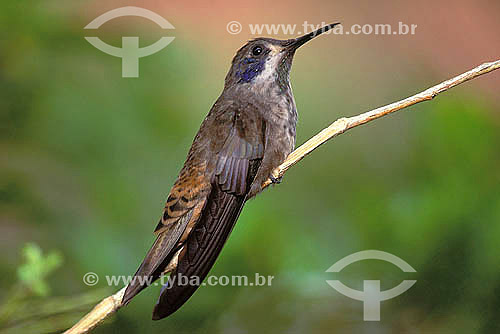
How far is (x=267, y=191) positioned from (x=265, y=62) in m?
0.67

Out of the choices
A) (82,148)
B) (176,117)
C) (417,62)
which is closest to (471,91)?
(417,62)

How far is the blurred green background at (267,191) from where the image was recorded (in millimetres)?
1557

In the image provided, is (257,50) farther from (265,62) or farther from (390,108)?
(390,108)

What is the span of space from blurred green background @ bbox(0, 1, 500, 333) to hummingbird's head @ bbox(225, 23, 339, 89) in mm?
383

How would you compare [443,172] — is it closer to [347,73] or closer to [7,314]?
[347,73]

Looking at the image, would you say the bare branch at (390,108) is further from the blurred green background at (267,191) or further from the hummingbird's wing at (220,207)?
the blurred green background at (267,191)

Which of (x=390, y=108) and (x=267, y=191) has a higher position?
(x=390, y=108)

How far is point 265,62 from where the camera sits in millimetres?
1455

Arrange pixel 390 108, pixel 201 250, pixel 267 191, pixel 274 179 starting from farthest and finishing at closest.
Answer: pixel 267 191 → pixel 274 179 → pixel 201 250 → pixel 390 108

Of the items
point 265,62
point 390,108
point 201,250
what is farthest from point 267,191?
point 390,108

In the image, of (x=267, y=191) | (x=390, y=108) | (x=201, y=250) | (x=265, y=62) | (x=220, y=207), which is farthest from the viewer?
(x=267, y=191)

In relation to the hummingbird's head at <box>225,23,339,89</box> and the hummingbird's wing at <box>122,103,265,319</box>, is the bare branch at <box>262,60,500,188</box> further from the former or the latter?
the hummingbird's head at <box>225,23,339,89</box>

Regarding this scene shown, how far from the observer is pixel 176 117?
212cm

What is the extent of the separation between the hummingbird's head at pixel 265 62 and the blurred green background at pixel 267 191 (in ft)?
1.26
